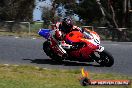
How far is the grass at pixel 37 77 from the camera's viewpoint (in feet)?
32.6

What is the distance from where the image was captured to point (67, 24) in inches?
583

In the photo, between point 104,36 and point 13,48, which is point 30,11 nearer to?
point 104,36

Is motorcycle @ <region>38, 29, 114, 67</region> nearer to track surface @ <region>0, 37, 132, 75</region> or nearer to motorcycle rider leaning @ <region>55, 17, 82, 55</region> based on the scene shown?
motorcycle rider leaning @ <region>55, 17, 82, 55</region>

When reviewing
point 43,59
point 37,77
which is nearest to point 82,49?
point 43,59

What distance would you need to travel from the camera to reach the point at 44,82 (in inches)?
412

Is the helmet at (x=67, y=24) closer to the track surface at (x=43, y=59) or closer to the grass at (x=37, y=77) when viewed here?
the track surface at (x=43, y=59)

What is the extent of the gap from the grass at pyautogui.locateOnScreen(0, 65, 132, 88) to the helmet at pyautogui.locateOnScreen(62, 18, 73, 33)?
7.14 feet

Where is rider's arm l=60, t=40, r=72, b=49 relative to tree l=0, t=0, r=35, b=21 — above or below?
above

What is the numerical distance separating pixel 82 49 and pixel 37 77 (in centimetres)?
356

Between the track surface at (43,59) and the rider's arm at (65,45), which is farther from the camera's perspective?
the rider's arm at (65,45)

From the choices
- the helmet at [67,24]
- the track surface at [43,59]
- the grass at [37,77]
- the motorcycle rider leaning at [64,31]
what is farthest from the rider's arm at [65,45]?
the grass at [37,77]

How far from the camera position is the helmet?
14820 mm

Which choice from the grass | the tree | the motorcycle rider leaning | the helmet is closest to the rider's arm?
the motorcycle rider leaning

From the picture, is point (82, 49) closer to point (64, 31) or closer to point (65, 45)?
point (65, 45)
